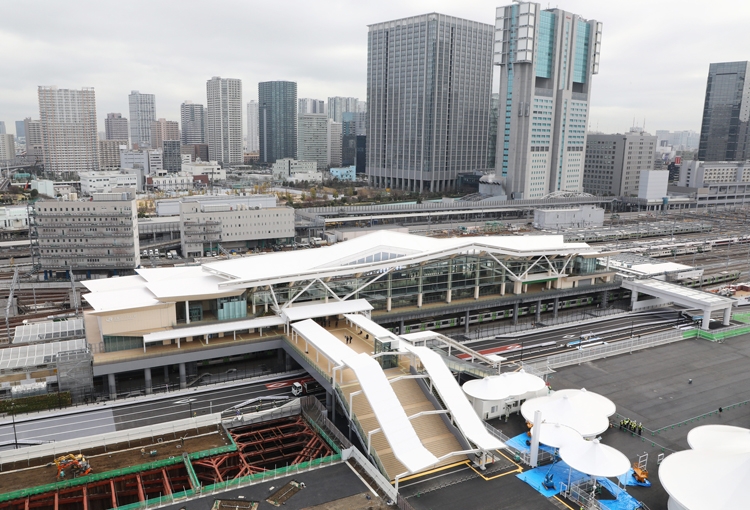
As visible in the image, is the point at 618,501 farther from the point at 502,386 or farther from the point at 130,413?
the point at 130,413

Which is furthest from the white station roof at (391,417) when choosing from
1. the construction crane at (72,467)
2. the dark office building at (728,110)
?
the dark office building at (728,110)

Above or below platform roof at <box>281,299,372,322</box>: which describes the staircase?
below

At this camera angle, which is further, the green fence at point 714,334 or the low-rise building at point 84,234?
the low-rise building at point 84,234

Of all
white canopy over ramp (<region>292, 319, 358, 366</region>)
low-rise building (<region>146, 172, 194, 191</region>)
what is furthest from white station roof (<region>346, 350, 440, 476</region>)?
low-rise building (<region>146, 172, 194, 191</region>)

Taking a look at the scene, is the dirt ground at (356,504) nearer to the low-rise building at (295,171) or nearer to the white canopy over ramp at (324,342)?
the white canopy over ramp at (324,342)

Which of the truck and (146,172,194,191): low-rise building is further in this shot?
(146,172,194,191): low-rise building

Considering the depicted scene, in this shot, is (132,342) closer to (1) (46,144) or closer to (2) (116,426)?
(2) (116,426)

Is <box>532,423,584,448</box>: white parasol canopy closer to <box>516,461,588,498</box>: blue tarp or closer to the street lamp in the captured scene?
<box>516,461,588,498</box>: blue tarp
